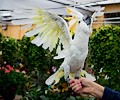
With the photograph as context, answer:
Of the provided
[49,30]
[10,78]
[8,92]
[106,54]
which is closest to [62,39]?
[49,30]

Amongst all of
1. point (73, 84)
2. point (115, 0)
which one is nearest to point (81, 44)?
point (73, 84)

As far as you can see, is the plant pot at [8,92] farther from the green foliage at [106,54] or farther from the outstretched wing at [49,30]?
the outstretched wing at [49,30]

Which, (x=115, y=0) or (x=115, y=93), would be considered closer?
(x=115, y=93)

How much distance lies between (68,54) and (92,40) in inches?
107

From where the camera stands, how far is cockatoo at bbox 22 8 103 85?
2252 mm

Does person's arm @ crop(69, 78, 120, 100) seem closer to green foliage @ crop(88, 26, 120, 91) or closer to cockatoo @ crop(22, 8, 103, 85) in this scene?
cockatoo @ crop(22, 8, 103, 85)

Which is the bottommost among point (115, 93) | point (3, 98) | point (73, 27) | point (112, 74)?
point (3, 98)

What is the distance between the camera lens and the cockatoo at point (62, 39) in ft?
7.39

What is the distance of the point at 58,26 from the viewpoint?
7.64 ft

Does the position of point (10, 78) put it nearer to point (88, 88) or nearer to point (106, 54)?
point (106, 54)

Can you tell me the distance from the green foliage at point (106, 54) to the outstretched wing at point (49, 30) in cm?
224

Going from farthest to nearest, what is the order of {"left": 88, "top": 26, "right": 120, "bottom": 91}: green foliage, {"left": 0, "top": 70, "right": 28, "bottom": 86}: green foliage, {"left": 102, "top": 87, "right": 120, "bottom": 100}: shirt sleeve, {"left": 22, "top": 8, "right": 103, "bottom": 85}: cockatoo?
{"left": 0, "top": 70, "right": 28, "bottom": 86}: green foliage → {"left": 88, "top": 26, "right": 120, "bottom": 91}: green foliage → {"left": 22, "top": 8, "right": 103, "bottom": 85}: cockatoo → {"left": 102, "top": 87, "right": 120, "bottom": 100}: shirt sleeve

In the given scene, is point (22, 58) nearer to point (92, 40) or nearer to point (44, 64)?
point (44, 64)

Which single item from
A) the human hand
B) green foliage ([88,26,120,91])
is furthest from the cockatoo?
green foliage ([88,26,120,91])
